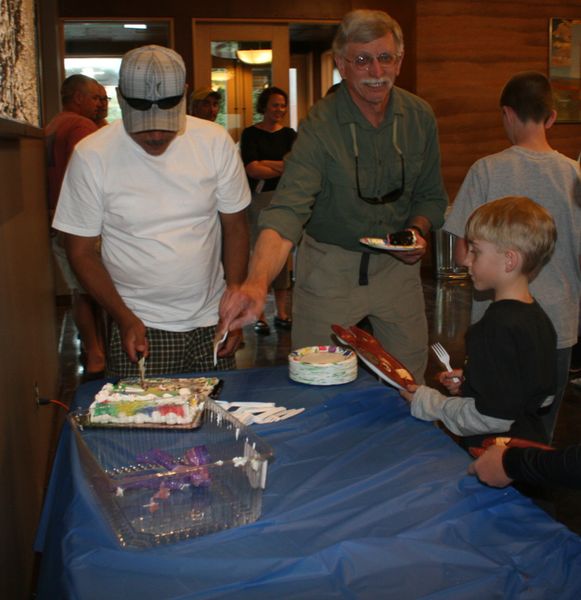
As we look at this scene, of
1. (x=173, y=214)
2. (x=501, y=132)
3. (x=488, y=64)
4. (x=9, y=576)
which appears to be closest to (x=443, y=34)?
(x=488, y=64)

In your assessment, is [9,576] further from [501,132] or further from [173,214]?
[501,132]

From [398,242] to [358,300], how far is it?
0.26 metres

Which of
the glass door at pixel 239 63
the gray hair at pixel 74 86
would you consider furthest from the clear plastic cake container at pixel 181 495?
the glass door at pixel 239 63

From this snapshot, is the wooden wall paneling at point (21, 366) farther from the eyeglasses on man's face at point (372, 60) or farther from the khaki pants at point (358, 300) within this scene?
the eyeglasses on man's face at point (372, 60)

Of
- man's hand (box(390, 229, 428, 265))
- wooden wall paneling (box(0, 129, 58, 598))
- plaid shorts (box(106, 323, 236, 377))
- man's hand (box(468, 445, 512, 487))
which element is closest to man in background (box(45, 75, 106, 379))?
wooden wall paneling (box(0, 129, 58, 598))

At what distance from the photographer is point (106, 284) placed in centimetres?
230

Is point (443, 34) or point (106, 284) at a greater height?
point (443, 34)

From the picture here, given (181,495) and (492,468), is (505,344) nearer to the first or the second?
(492,468)

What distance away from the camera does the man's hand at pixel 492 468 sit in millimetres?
1440

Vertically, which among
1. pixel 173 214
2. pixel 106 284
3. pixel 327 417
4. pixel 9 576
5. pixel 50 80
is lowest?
pixel 9 576

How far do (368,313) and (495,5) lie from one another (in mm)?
6361

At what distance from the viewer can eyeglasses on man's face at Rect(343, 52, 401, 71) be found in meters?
2.40

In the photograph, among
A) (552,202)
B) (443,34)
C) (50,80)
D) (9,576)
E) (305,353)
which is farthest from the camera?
(443,34)

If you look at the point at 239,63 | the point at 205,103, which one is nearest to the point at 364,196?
the point at 205,103
